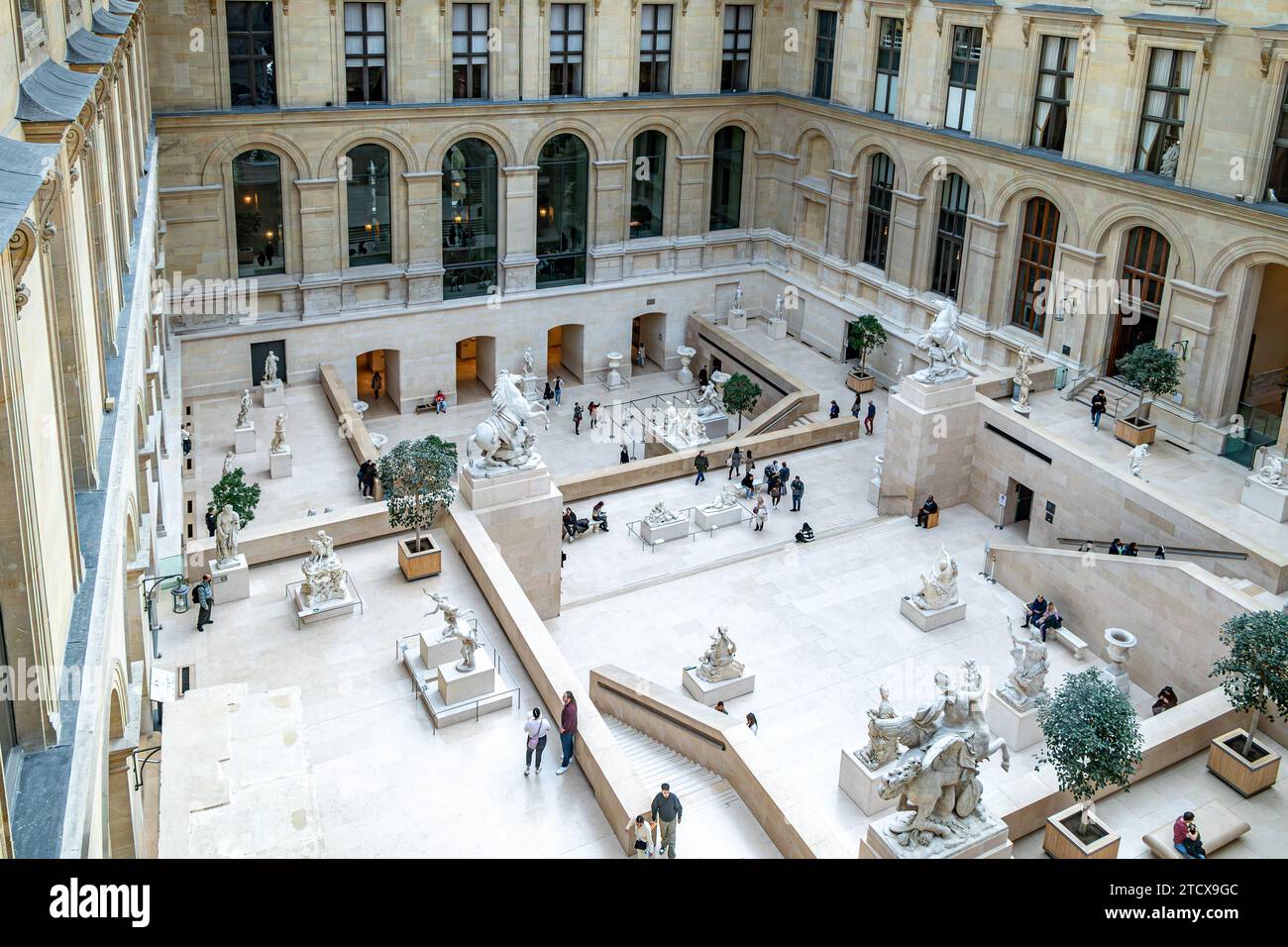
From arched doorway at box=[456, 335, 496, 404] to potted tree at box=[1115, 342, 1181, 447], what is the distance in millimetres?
19822

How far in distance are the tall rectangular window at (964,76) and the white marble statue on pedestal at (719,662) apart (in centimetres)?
1898

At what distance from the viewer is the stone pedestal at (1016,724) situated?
22.1m

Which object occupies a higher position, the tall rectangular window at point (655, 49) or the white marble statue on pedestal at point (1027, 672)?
the tall rectangular window at point (655, 49)

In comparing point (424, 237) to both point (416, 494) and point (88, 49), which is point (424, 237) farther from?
point (88, 49)

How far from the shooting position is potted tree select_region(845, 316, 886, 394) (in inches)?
1444

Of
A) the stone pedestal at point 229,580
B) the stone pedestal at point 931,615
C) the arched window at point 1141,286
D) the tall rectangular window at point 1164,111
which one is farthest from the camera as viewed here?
the arched window at point 1141,286

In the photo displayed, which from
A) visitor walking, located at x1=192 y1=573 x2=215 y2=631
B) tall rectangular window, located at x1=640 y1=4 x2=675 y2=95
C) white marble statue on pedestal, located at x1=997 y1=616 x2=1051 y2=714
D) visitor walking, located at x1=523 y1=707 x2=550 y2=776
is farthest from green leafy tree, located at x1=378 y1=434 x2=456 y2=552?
tall rectangular window, located at x1=640 y1=4 x2=675 y2=95

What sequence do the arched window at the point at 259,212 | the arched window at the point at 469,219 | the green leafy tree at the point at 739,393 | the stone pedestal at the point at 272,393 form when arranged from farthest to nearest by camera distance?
the arched window at the point at 469,219 < the green leafy tree at the point at 739,393 < the stone pedestal at the point at 272,393 < the arched window at the point at 259,212

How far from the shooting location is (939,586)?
83.3ft

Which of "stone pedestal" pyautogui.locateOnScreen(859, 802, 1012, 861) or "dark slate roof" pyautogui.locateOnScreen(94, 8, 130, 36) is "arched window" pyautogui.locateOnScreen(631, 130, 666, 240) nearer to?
"dark slate roof" pyautogui.locateOnScreen(94, 8, 130, 36)

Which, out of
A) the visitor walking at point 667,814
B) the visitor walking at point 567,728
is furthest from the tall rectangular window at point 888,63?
the visitor walking at point 667,814

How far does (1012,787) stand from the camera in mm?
18297

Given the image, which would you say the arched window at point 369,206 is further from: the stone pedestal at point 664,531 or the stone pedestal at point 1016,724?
the stone pedestal at point 1016,724

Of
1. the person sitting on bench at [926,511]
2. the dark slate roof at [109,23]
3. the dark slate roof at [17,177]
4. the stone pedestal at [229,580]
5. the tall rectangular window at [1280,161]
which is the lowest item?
the person sitting on bench at [926,511]
